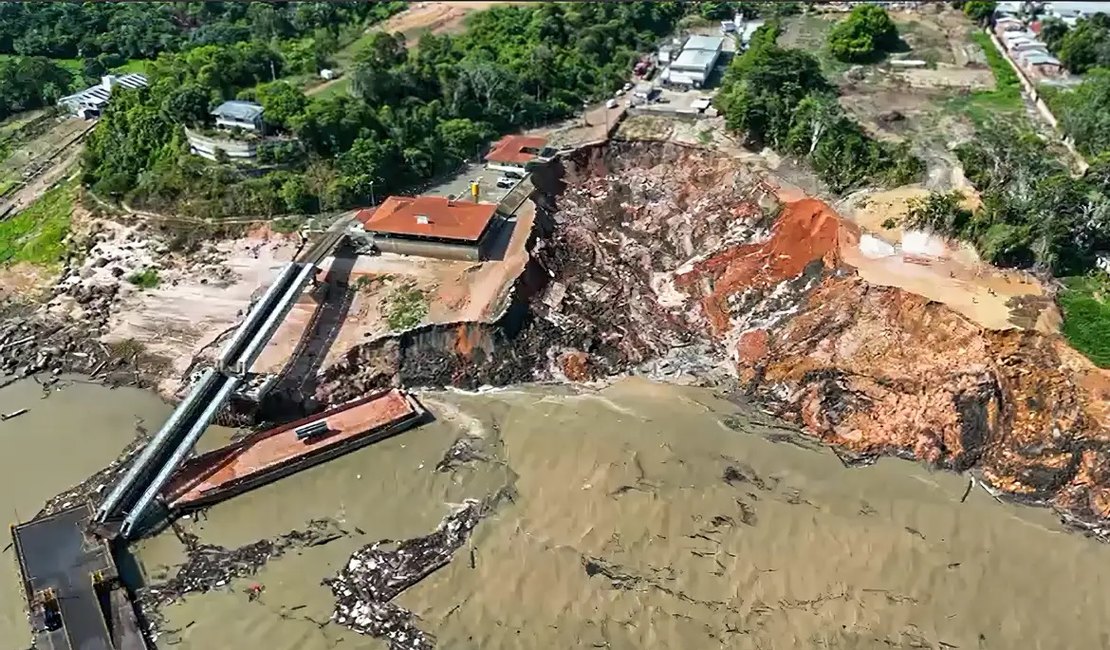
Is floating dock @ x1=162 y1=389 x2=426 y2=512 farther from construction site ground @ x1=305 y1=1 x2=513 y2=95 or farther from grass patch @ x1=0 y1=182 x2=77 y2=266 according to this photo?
construction site ground @ x1=305 y1=1 x2=513 y2=95

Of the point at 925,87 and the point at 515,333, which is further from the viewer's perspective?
the point at 925,87

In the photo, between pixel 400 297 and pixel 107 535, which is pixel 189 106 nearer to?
pixel 400 297

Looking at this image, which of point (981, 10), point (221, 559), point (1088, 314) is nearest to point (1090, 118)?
point (1088, 314)

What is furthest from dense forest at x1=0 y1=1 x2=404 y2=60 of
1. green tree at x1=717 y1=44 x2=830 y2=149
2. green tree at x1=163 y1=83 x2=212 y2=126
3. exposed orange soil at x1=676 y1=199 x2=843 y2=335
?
exposed orange soil at x1=676 y1=199 x2=843 y2=335

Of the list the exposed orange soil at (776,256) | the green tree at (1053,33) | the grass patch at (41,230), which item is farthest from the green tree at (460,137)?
the green tree at (1053,33)

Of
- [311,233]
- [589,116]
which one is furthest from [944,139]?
[311,233]

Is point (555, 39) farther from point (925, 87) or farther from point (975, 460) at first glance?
point (975, 460)
